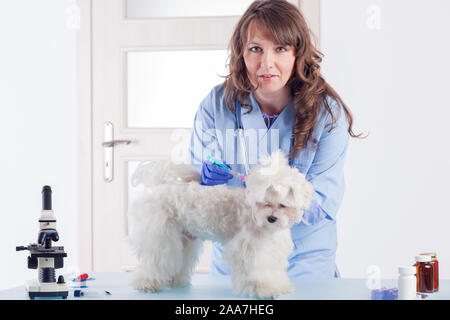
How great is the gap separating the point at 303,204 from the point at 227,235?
18 cm

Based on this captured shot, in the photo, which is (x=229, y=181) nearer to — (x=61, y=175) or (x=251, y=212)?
(x=251, y=212)

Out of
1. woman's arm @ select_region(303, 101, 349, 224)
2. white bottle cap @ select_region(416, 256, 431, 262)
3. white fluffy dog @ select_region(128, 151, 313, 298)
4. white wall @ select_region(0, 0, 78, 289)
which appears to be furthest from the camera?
white wall @ select_region(0, 0, 78, 289)

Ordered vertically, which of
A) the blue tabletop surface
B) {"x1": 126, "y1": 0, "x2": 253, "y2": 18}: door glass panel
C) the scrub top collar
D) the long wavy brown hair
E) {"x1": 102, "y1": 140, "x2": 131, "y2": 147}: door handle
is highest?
{"x1": 126, "y1": 0, "x2": 253, "y2": 18}: door glass panel

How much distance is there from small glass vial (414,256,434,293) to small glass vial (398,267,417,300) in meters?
0.08

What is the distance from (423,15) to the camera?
1937 millimetres

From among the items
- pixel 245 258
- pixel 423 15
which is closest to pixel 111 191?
pixel 245 258

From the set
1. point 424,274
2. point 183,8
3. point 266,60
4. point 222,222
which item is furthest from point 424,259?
point 183,8

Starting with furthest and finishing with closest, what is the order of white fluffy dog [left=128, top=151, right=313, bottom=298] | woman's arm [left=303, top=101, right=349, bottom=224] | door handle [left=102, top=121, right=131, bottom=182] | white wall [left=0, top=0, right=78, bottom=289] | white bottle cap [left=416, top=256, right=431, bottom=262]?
door handle [left=102, top=121, right=131, bottom=182], white wall [left=0, top=0, right=78, bottom=289], woman's arm [left=303, top=101, right=349, bottom=224], white bottle cap [left=416, top=256, right=431, bottom=262], white fluffy dog [left=128, top=151, right=313, bottom=298]

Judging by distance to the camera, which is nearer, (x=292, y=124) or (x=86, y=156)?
(x=292, y=124)

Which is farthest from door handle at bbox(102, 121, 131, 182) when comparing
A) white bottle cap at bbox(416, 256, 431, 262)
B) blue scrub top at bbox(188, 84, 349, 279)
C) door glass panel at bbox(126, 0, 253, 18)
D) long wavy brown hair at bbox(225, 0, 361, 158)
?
white bottle cap at bbox(416, 256, 431, 262)

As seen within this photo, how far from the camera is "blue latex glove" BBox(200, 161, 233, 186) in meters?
1.09

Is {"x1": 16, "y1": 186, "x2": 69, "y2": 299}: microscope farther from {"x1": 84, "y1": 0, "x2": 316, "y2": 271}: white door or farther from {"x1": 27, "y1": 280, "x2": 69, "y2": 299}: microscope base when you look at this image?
{"x1": 84, "y1": 0, "x2": 316, "y2": 271}: white door

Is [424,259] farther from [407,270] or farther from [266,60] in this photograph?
[266,60]
